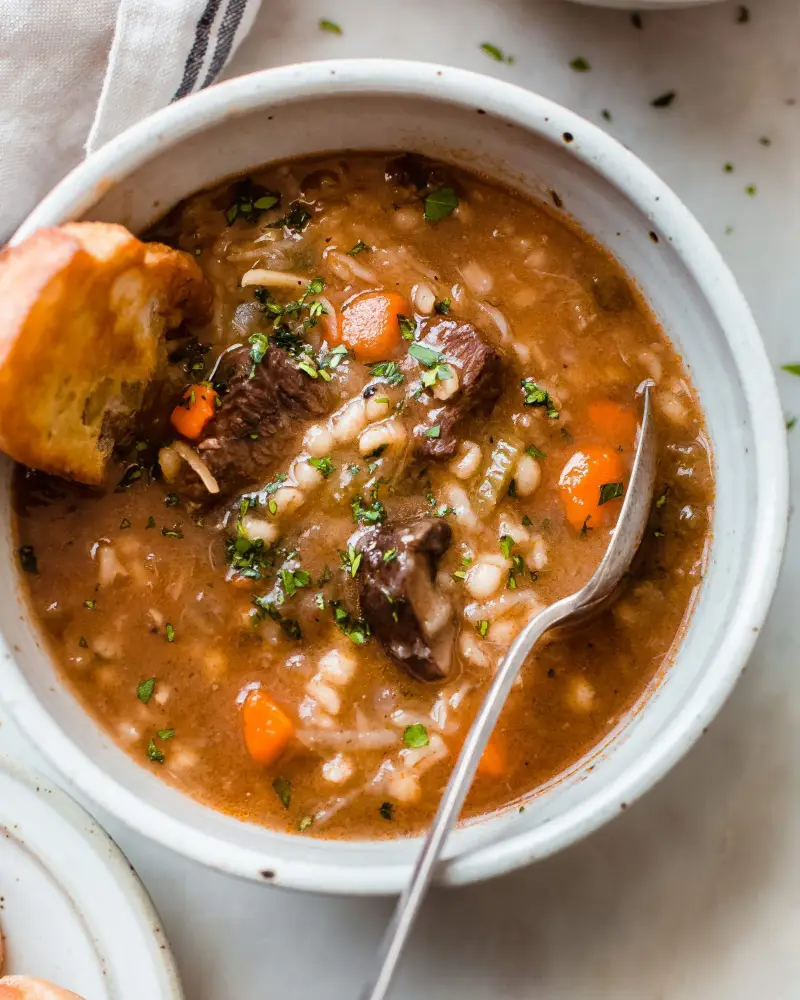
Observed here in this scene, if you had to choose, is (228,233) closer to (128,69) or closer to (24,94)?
(128,69)

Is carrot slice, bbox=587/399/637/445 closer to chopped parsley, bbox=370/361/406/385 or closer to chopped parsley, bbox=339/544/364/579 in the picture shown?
chopped parsley, bbox=370/361/406/385

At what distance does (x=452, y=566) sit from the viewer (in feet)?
8.77

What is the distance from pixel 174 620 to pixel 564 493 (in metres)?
1.04

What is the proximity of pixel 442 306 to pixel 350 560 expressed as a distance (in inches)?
27.3

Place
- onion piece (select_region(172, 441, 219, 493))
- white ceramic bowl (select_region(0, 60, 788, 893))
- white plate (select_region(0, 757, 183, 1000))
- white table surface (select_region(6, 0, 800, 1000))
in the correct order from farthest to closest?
white table surface (select_region(6, 0, 800, 1000))
white plate (select_region(0, 757, 183, 1000))
onion piece (select_region(172, 441, 219, 493))
white ceramic bowl (select_region(0, 60, 788, 893))

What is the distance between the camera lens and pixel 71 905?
2939 millimetres

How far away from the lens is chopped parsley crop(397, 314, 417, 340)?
269 cm

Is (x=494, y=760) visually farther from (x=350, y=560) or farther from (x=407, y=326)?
(x=407, y=326)

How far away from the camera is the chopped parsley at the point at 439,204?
2711 millimetres

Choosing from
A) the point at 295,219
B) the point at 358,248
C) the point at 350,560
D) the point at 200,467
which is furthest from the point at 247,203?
the point at 350,560

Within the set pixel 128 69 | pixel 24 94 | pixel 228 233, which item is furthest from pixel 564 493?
pixel 24 94

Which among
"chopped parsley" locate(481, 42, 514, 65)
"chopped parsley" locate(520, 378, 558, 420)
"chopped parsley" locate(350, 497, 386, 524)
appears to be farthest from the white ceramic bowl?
"chopped parsley" locate(350, 497, 386, 524)

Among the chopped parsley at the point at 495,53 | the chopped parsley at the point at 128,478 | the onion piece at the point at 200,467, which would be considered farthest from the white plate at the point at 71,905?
the chopped parsley at the point at 495,53

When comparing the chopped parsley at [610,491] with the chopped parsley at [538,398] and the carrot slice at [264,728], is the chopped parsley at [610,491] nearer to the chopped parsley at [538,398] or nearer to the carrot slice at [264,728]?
the chopped parsley at [538,398]
